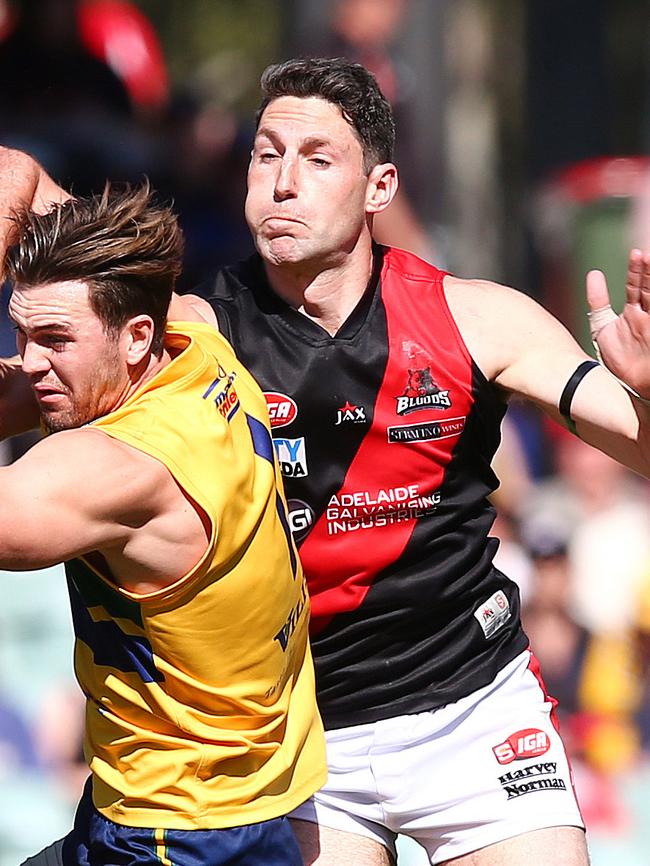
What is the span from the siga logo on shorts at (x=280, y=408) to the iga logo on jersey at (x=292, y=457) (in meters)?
0.04

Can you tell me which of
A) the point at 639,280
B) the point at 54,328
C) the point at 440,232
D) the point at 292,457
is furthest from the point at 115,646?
the point at 440,232

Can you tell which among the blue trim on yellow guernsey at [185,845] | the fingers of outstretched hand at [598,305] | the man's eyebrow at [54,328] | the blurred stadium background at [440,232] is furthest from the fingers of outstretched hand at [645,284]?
the blurred stadium background at [440,232]

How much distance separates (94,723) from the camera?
2.98 m

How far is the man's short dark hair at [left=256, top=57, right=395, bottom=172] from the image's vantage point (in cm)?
340

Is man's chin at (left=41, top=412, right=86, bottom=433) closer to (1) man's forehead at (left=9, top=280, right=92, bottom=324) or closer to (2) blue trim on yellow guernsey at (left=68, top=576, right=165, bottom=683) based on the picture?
(1) man's forehead at (left=9, top=280, right=92, bottom=324)

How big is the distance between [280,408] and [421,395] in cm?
34

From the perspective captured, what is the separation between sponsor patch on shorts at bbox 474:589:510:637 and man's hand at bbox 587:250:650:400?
28.6 inches

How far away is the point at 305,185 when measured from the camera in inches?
130

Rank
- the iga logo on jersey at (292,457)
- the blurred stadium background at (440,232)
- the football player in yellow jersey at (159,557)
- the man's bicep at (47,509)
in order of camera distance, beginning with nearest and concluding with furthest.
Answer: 1. the man's bicep at (47,509)
2. the football player in yellow jersey at (159,557)
3. the iga logo on jersey at (292,457)
4. the blurred stadium background at (440,232)

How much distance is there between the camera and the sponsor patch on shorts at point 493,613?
11.8ft

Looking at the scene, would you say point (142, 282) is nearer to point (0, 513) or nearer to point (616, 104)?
point (0, 513)

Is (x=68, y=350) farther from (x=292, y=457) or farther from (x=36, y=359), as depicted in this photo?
(x=292, y=457)

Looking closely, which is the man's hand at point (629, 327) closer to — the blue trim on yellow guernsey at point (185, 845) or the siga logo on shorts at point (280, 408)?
the siga logo on shorts at point (280, 408)

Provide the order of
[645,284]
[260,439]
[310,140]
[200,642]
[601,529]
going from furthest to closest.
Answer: [601,529] < [310,140] < [645,284] < [260,439] < [200,642]
